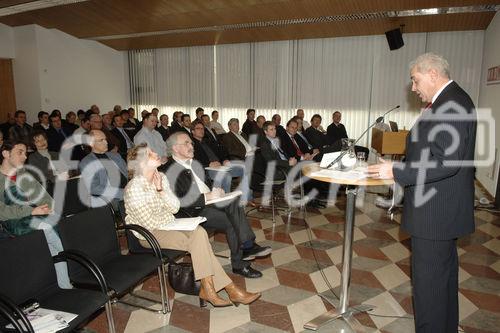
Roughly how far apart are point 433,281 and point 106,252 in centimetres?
202

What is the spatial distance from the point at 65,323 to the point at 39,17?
840cm

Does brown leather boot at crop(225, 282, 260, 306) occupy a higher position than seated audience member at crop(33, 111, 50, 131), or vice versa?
seated audience member at crop(33, 111, 50, 131)

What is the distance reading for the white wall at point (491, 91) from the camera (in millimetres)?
5801

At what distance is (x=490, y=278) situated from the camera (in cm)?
318

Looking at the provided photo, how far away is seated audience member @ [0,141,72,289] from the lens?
2600 millimetres

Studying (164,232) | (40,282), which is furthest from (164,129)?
(40,282)

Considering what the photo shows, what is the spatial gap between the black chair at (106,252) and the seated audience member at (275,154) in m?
2.53

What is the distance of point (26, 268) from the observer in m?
1.93

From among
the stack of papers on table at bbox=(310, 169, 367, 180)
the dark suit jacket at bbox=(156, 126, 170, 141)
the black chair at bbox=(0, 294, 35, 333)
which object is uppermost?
the dark suit jacket at bbox=(156, 126, 170, 141)

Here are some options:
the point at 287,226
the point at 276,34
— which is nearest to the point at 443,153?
the point at 287,226

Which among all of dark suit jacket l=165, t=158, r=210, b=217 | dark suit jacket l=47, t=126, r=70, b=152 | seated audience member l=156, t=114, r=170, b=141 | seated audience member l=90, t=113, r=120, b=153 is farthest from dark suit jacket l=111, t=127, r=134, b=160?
dark suit jacket l=165, t=158, r=210, b=217

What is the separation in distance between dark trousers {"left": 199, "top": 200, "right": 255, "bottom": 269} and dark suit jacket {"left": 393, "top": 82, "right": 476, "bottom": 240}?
1.55 meters

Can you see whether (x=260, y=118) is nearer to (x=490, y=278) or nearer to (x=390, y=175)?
(x=490, y=278)

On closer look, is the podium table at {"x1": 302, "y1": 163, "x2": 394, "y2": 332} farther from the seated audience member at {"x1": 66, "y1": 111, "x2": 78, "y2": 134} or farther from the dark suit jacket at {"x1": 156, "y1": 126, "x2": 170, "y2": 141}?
the seated audience member at {"x1": 66, "y1": 111, "x2": 78, "y2": 134}
